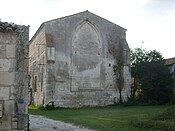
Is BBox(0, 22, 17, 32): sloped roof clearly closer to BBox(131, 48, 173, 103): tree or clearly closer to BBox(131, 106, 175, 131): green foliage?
BBox(131, 106, 175, 131): green foliage

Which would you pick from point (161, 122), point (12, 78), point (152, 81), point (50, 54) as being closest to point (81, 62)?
point (50, 54)

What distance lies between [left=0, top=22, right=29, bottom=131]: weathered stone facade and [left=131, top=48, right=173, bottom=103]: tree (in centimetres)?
2489

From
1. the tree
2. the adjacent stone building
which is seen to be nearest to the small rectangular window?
the adjacent stone building

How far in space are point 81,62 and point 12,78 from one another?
921 inches

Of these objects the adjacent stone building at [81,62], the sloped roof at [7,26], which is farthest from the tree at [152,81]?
the sloped roof at [7,26]

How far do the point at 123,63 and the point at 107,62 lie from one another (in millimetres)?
1606

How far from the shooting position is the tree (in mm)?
34500

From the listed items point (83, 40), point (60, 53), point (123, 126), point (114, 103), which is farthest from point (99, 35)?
point (123, 126)

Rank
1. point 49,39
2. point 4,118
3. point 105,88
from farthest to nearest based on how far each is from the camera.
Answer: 1. point 105,88
2. point 49,39
3. point 4,118

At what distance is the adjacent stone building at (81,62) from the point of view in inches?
1262

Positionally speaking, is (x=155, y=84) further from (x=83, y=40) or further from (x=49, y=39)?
(x=49, y=39)

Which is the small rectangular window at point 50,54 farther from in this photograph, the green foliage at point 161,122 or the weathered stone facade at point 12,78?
the weathered stone facade at point 12,78

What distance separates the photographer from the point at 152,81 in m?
34.4

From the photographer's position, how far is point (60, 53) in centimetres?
3256
